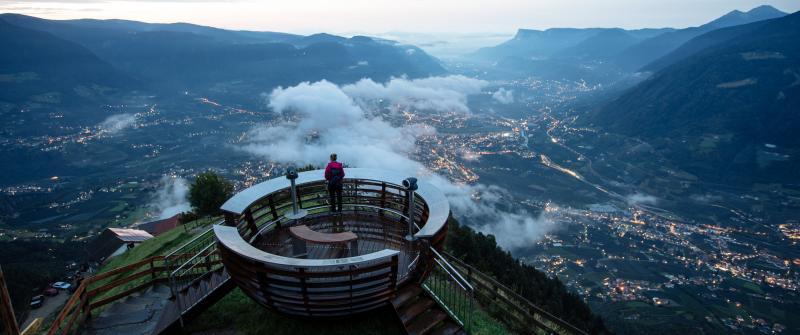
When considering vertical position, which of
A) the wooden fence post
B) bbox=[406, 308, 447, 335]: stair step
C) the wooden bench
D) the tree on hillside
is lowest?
the tree on hillside

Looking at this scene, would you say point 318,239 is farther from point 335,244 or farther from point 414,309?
point 414,309

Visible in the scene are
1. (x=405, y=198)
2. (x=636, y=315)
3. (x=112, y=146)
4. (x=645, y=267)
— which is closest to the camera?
(x=405, y=198)

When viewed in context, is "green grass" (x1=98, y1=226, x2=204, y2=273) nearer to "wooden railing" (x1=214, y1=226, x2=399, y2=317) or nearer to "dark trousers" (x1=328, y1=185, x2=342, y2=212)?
"dark trousers" (x1=328, y1=185, x2=342, y2=212)

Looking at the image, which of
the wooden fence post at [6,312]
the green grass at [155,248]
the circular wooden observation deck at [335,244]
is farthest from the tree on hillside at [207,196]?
the wooden fence post at [6,312]

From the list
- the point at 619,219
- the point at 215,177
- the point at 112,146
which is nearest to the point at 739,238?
the point at 619,219

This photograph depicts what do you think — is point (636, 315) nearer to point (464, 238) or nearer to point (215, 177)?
point (464, 238)

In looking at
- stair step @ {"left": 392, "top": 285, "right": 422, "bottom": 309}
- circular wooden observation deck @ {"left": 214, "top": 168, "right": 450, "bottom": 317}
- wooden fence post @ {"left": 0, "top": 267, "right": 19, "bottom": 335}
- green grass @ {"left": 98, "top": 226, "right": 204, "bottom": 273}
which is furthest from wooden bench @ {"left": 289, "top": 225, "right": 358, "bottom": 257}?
green grass @ {"left": 98, "top": 226, "right": 204, "bottom": 273}

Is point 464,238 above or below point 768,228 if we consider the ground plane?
above

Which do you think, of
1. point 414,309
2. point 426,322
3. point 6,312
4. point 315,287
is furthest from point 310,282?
point 6,312
